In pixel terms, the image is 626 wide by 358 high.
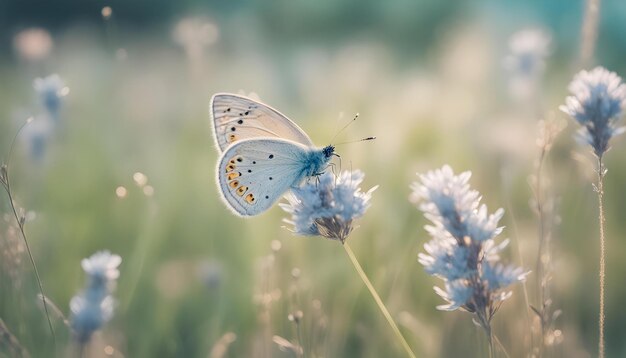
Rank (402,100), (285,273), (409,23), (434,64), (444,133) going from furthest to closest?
(409,23), (434,64), (402,100), (444,133), (285,273)

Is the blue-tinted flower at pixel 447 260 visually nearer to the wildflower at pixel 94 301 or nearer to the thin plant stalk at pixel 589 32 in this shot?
the wildflower at pixel 94 301

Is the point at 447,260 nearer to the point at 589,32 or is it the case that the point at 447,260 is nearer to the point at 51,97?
the point at 589,32

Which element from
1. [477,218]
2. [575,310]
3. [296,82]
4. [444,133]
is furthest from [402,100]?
[477,218]

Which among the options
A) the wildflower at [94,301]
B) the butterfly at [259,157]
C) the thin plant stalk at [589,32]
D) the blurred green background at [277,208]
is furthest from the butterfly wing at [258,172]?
the thin plant stalk at [589,32]

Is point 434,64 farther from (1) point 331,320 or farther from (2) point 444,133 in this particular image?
(1) point 331,320

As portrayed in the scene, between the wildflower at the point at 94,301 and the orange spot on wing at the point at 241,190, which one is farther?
the orange spot on wing at the point at 241,190

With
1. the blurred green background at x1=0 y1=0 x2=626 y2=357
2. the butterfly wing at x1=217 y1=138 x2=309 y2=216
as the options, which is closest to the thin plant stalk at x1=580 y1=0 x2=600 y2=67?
the blurred green background at x1=0 y1=0 x2=626 y2=357

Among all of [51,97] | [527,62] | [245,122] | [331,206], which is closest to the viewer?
[331,206]

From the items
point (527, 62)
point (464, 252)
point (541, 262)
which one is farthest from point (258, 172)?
point (527, 62)
